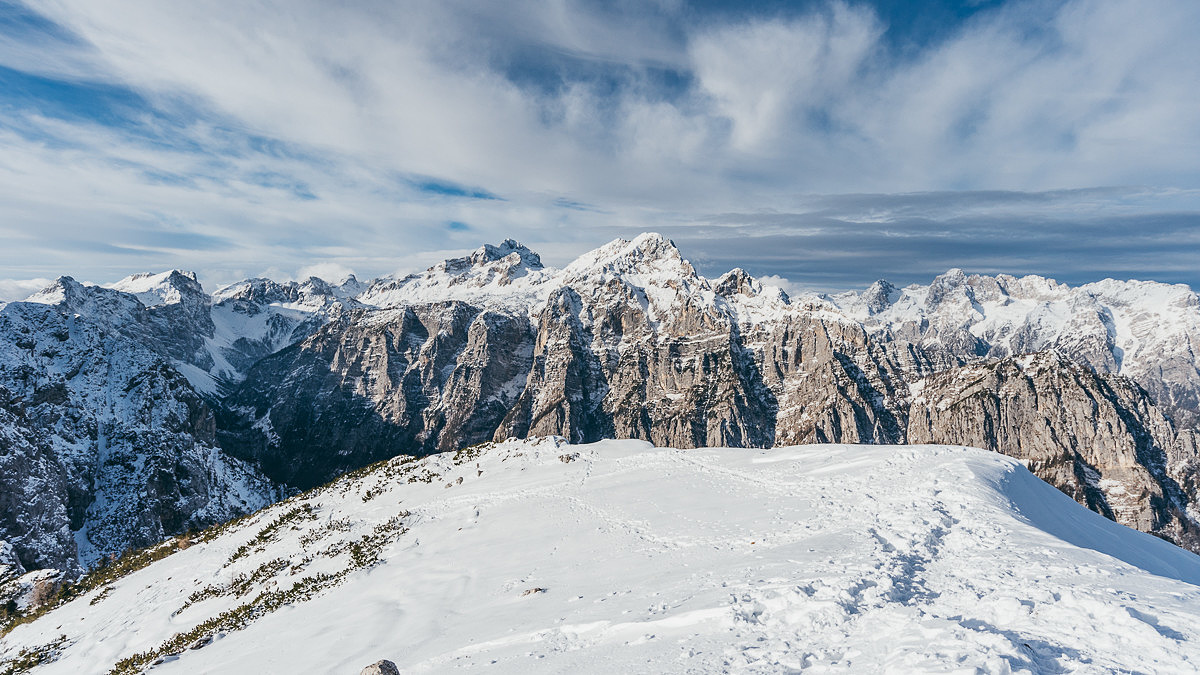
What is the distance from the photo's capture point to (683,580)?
16266mm

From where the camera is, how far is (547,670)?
11.5 metres

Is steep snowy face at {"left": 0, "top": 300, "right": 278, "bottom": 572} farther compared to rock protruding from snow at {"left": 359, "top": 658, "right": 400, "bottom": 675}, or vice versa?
steep snowy face at {"left": 0, "top": 300, "right": 278, "bottom": 572}

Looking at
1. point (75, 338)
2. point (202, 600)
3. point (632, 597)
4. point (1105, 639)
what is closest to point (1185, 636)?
point (1105, 639)

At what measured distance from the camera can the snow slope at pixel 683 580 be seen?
1084 cm

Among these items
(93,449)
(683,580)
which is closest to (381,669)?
(683,580)

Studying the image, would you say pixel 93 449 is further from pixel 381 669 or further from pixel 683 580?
pixel 683 580

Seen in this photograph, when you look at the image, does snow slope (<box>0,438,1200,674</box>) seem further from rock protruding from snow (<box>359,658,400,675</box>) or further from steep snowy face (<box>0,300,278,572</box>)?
steep snowy face (<box>0,300,278,572</box>)

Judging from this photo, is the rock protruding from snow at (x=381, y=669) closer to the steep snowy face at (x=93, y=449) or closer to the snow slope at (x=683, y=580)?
the snow slope at (x=683, y=580)

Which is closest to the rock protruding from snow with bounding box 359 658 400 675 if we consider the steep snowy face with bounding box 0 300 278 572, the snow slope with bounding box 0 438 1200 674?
the snow slope with bounding box 0 438 1200 674

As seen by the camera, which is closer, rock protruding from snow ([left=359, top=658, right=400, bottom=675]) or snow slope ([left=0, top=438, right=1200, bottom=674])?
snow slope ([left=0, top=438, right=1200, bottom=674])

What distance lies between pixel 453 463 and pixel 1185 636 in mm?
42934

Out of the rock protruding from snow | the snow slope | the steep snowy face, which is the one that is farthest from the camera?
the steep snowy face

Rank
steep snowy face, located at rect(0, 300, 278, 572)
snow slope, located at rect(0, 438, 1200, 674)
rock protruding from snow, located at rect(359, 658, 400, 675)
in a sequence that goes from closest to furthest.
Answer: snow slope, located at rect(0, 438, 1200, 674), rock protruding from snow, located at rect(359, 658, 400, 675), steep snowy face, located at rect(0, 300, 278, 572)

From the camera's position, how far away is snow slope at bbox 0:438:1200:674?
10844 mm
